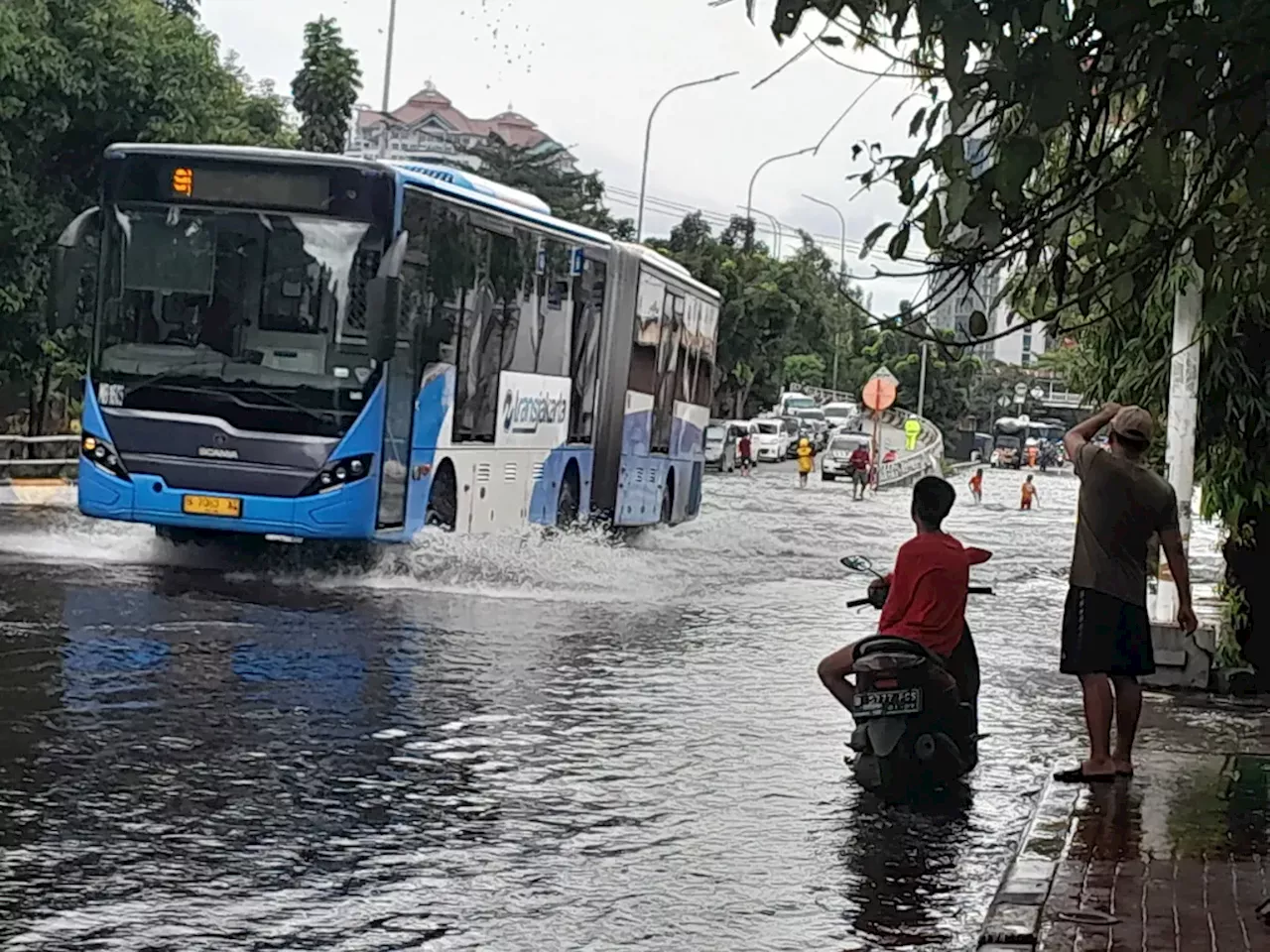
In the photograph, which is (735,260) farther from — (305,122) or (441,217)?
(441,217)

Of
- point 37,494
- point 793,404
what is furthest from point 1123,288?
point 793,404

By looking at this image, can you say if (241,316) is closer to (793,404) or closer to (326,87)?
(326,87)

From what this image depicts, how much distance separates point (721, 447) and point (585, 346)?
39.3 m

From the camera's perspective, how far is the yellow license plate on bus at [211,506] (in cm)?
1669

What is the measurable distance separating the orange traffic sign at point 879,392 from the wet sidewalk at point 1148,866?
40.3 metres

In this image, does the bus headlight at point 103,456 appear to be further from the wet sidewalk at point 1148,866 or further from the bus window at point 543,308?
the wet sidewalk at point 1148,866

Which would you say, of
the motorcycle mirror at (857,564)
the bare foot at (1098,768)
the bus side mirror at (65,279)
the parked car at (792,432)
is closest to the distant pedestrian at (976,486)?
the parked car at (792,432)

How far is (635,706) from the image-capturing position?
39.6ft

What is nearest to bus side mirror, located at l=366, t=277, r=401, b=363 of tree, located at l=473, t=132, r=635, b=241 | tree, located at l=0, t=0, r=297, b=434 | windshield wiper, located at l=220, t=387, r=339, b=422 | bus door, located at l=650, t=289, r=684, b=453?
windshield wiper, located at l=220, t=387, r=339, b=422

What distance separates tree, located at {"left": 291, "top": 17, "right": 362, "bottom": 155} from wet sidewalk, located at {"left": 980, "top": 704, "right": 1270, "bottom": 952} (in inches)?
1511

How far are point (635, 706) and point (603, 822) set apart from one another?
3442 millimetres

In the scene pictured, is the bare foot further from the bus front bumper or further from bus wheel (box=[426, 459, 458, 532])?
bus wheel (box=[426, 459, 458, 532])

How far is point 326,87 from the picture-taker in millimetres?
46938

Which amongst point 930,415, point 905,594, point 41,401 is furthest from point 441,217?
point 930,415
